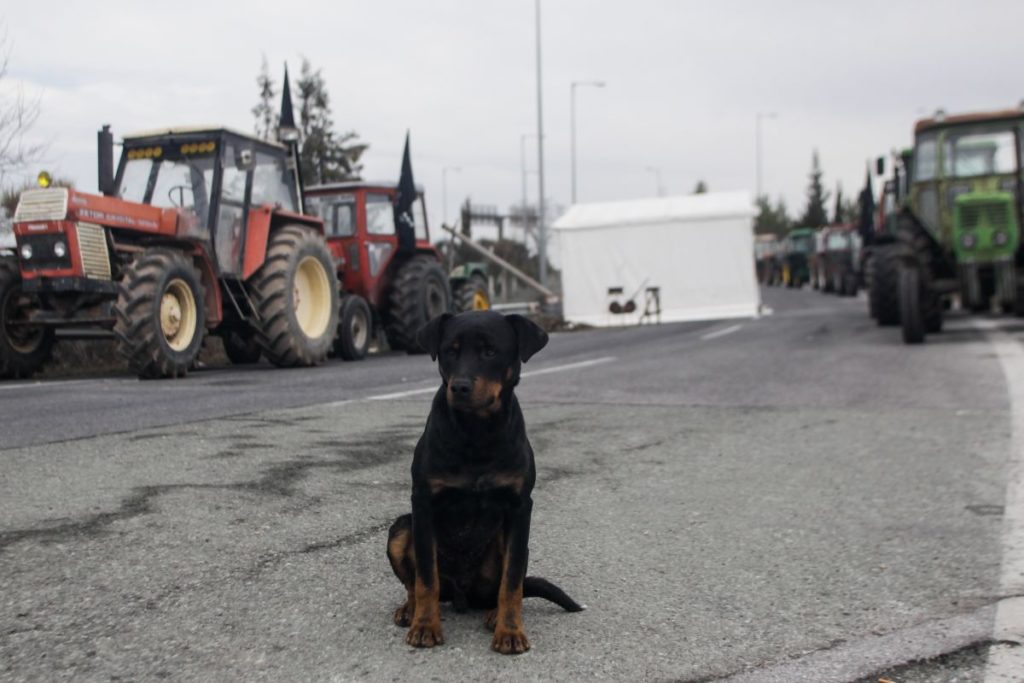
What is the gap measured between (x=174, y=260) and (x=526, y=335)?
8656 mm

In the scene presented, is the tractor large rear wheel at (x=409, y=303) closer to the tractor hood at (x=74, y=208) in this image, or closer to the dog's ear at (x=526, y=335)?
the tractor hood at (x=74, y=208)

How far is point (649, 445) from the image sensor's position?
279 inches

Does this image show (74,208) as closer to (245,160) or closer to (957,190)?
(245,160)

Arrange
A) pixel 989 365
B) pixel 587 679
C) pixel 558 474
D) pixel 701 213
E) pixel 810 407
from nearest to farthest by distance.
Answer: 1. pixel 587 679
2. pixel 558 474
3. pixel 810 407
4. pixel 989 365
5. pixel 701 213

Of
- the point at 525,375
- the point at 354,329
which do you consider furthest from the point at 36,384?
the point at 354,329

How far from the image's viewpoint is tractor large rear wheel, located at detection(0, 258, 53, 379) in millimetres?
11445

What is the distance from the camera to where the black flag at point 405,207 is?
16.9 m

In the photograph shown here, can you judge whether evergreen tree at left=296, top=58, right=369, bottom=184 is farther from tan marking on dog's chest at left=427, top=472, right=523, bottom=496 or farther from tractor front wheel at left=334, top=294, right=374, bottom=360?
tan marking on dog's chest at left=427, top=472, right=523, bottom=496

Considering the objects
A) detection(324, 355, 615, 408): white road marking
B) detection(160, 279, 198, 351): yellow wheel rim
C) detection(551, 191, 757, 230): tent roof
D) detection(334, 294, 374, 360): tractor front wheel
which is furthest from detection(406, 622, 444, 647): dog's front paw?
detection(551, 191, 757, 230): tent roof

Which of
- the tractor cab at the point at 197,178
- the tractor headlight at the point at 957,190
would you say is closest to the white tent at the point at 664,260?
the tractor headlight at the point at 957,190

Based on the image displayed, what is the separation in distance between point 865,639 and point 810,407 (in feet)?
18.8

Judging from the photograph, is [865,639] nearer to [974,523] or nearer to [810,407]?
[974,523]

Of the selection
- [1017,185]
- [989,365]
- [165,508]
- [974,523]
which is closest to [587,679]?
[165,508]

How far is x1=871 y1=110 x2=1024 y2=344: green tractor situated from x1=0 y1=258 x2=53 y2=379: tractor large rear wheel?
10.7m
